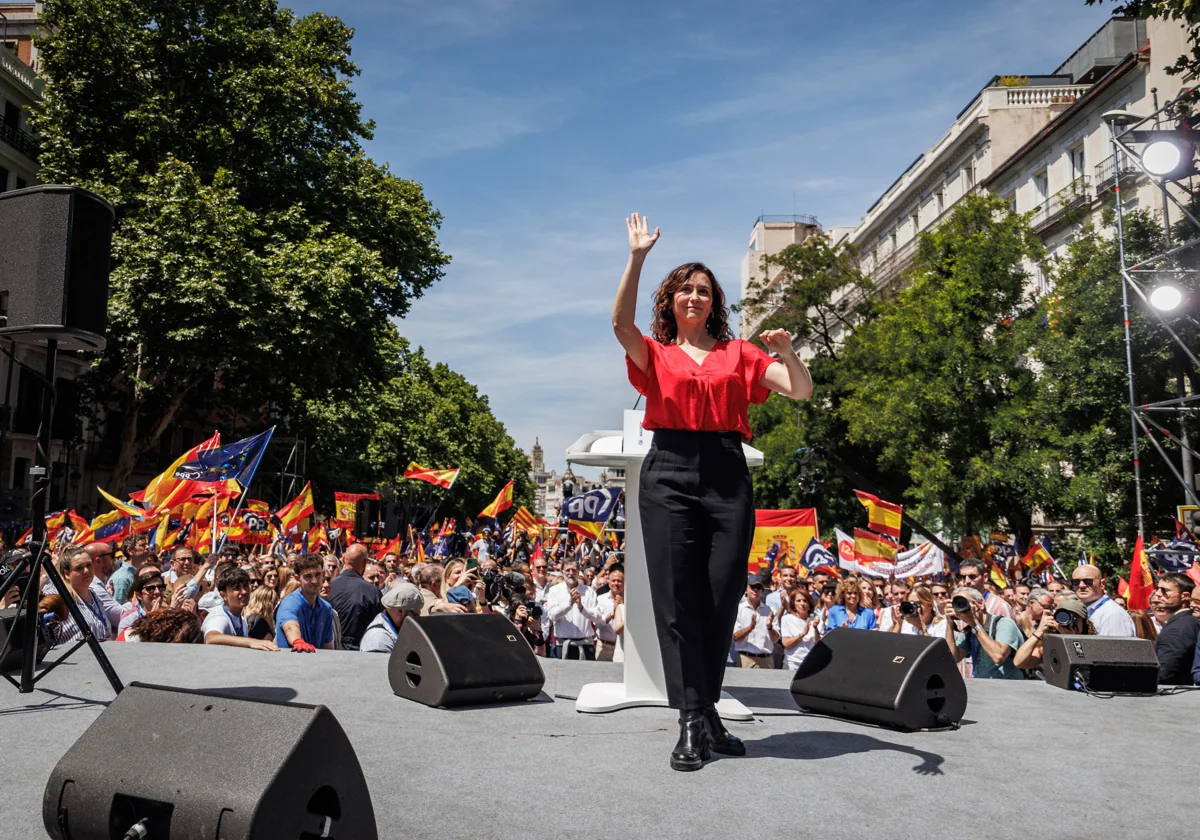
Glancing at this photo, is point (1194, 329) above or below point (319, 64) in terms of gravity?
below

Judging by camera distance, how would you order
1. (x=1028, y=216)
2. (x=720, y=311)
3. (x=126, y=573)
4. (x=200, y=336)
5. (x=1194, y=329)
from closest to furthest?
1. (x=720, y=311)
2. (x=126, y=573)
3. (x=1194, y=329)
4. (x=200, y=336)
5. (x=1028, y=216)

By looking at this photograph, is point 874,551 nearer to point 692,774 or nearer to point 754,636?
point 754,636

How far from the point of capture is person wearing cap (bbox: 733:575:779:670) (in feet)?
31.3

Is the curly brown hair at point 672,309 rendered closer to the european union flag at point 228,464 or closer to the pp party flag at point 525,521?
the european union flag at point 228,464

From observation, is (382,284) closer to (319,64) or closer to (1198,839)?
(319,64)

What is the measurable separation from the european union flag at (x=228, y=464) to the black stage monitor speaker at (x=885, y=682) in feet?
41.5

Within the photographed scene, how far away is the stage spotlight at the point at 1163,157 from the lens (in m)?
12.2

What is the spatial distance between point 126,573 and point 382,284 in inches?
511

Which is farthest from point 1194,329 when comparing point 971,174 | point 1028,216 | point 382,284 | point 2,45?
point 2,45

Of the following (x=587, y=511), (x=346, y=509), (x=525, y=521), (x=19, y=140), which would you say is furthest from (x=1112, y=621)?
(x=19, y=140)

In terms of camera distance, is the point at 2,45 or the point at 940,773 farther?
the point at 2,45

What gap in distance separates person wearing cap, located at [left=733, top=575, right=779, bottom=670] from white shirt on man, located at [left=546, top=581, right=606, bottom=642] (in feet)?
4.98

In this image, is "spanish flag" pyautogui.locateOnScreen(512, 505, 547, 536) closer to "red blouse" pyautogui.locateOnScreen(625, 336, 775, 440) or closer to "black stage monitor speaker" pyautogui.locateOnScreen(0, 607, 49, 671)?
"black stage monitor speaker" pyautogui.locateOnScreen(0, 607, 49, 671)

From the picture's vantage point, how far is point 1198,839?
307 centimetres
